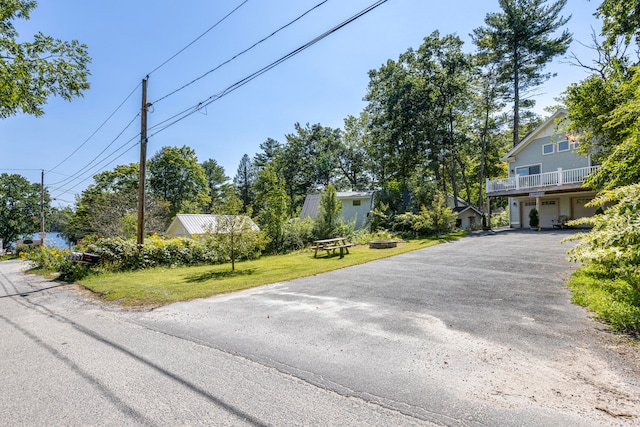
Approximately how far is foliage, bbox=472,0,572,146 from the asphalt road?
91.3ft

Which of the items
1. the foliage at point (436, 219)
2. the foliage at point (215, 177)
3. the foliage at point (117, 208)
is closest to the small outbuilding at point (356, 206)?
the foliage at point (436, 219)

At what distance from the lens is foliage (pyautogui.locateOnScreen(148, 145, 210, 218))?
4150 cm

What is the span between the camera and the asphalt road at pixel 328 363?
2.69 m

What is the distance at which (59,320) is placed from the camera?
6.11m

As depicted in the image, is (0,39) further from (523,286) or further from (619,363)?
(523,286)

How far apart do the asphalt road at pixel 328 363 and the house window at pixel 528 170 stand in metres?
19.4

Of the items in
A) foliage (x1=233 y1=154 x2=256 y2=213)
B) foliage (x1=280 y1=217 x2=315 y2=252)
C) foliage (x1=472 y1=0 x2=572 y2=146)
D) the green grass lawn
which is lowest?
the green grass lawn

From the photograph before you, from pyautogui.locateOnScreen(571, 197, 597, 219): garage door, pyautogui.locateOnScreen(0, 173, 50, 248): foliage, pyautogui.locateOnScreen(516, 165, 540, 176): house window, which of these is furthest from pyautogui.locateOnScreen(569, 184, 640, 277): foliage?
pyautogui.locateOnScreen(0, 173, 50, 248): foliage

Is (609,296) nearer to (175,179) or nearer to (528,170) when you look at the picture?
(528,170)

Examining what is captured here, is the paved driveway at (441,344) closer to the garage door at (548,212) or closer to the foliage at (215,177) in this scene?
the garage door at (548,212)

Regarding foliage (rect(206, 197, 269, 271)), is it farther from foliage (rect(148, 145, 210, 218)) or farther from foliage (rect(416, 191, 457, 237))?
foliage (rect(148, 145, 210, 218))

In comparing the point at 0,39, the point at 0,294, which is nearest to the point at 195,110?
the point at 0,39

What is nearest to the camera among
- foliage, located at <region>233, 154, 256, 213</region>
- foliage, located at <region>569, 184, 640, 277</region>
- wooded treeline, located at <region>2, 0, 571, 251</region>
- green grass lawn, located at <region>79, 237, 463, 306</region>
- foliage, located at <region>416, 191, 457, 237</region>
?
foliage, located at <region>569, 184, 640, 277</region>

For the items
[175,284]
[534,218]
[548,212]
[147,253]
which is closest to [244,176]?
[147,253]
